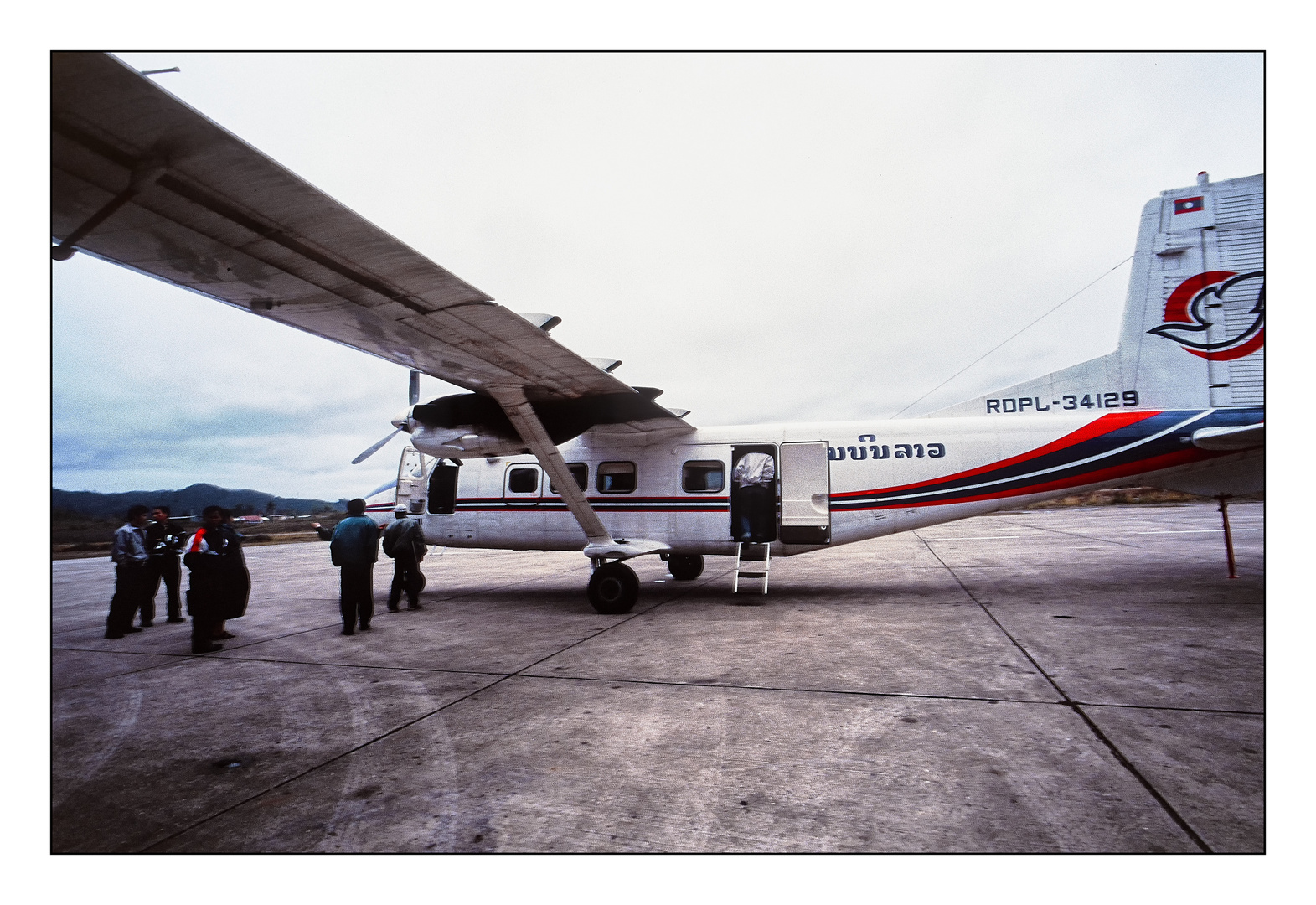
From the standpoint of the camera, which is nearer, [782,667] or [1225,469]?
→ [782,667]

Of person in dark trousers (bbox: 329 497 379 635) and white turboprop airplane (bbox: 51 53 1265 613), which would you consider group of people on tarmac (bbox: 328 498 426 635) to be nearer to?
person in dark trousers (bbox: 329 497 379 635)

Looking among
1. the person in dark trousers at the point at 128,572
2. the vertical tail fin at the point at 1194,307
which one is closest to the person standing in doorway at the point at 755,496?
the vertical tail fin at the point at 1194,307

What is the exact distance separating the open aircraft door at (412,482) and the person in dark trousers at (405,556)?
1244 mm

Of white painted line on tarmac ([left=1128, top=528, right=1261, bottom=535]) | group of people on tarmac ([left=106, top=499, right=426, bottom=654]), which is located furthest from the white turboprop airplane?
white painted line on tarmac ([left=1128, top=528, right=1261, bottom=535])

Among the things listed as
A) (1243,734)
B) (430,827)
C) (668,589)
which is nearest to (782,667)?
(1243,734)

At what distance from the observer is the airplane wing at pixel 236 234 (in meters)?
2.98

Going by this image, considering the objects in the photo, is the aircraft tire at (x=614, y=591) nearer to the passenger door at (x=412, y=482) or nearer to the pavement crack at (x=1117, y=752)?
the passenger door at (x=412, y=482)

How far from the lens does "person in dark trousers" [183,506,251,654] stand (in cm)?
684

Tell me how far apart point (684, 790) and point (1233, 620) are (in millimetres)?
7223

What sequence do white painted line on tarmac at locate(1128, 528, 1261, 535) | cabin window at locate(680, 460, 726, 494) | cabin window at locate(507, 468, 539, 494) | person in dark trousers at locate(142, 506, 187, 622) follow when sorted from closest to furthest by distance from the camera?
1. person in dark trousers at locate(142, 506, 187, 622)
2. cabin window at locate(680, 460, 726, 494)
3. cabin window at locate(507, 468, 539, 494)
4. white painted line on tarmac at locate(1128, 528, 1261, 535)

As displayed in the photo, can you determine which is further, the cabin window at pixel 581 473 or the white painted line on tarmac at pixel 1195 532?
the white painted line on tarmac at pixel 1195 532

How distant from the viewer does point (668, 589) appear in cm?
1084

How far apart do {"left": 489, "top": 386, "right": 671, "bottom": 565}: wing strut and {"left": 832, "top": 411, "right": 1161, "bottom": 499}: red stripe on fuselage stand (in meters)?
3.51

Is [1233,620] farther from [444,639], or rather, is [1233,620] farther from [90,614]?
[90,614]
